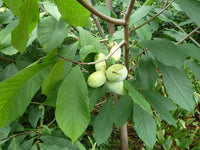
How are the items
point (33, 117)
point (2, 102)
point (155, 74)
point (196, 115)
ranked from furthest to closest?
1. point (196, 115)
2. point (33, 117)
3. point (155, 74)
4. point (2, 102)

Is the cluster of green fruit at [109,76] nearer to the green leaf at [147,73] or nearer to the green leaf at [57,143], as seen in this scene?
the green leaf at [147,73]

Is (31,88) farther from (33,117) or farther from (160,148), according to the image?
(160,148)

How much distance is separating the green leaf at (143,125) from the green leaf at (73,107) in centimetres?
33

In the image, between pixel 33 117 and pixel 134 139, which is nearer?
pixel 33 117

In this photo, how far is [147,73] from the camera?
2.07 feet

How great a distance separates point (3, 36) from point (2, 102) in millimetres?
320

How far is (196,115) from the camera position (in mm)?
1972

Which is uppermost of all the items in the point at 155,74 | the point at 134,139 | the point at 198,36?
the point at 155,74

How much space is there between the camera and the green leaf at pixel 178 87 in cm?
52

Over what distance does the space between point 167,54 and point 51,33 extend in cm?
31

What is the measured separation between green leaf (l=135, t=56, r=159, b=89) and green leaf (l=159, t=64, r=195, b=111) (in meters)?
0.06

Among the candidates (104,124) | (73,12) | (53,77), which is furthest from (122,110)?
(73,12)

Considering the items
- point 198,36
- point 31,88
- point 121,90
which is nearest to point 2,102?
point 31,88

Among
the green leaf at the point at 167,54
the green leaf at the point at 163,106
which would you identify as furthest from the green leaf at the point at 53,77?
the green leaf at the point at 163,106
